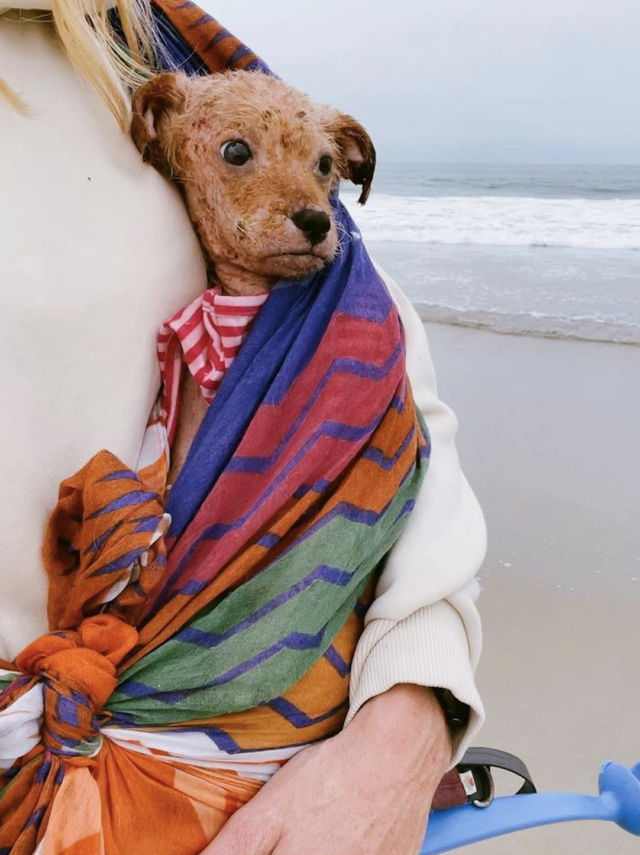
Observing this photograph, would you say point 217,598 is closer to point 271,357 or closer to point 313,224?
point 271,357

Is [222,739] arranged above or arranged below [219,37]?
below

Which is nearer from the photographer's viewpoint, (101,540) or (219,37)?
(101,540)

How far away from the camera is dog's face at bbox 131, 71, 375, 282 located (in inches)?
27.8

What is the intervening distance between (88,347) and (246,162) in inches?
9.3

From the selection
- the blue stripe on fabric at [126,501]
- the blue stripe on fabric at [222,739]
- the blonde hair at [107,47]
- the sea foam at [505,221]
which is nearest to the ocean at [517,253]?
the sea foam at [505,221]

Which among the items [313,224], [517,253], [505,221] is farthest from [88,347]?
[505,221]

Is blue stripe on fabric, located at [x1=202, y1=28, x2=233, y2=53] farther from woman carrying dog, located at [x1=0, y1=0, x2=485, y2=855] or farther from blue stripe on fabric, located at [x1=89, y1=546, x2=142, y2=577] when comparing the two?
blue stripe on fabric, located at [x1=89, y1=546, x2=142, y2=577]

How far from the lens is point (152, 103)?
0.74 m

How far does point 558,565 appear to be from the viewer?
77.9 inches

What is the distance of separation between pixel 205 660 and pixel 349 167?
0.54 m

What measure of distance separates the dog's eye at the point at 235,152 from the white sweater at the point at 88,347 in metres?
0.07

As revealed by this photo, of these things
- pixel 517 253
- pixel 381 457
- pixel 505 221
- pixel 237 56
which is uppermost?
pixel 237 56

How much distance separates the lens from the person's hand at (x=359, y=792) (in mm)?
600

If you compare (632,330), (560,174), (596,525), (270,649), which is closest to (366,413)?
(270,649)
